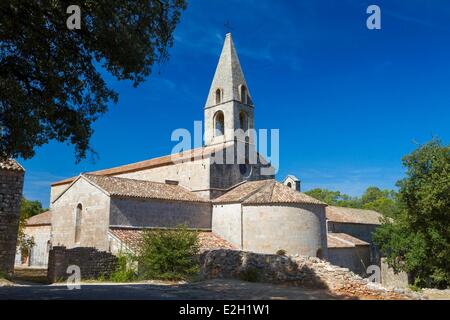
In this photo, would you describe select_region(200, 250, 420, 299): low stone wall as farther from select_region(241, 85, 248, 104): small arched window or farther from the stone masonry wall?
select_region(241, 85, 248, 104): small arched window

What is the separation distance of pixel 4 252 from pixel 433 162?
24.1 meters

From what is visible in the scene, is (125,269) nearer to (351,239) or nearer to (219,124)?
(219,124)

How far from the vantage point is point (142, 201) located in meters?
26.6

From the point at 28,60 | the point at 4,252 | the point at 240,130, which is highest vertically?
the point at 240,130

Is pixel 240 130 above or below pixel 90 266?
above

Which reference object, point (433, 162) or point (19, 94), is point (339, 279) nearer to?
point (19, 94)

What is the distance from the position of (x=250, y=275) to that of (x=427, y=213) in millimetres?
16166

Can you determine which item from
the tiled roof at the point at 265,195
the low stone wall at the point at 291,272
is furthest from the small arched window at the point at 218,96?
the low stone wall at the point at 291,272

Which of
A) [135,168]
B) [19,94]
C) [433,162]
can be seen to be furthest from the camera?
[135,168]

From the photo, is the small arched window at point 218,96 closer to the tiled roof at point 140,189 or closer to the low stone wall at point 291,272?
the tiled roof at point 140,189

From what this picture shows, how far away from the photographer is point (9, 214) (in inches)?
722

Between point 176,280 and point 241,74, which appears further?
point 241,74
